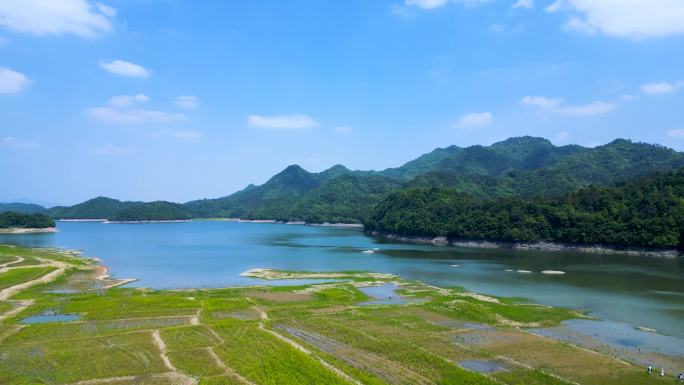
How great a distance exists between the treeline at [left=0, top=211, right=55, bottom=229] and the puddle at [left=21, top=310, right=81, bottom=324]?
137 m

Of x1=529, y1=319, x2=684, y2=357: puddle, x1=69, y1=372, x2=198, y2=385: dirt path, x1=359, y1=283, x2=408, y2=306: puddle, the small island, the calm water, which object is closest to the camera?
x1=69, y1=372, x2=198, y2=385: dirt path

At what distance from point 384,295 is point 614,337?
64.4 feet

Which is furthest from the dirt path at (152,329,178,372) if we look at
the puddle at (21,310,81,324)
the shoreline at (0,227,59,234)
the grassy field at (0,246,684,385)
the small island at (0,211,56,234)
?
the small island at (0,211,56,234)

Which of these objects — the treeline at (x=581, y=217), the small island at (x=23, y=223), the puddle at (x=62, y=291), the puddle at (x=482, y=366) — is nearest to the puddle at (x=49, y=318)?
the puddle at (x=62, y=291)

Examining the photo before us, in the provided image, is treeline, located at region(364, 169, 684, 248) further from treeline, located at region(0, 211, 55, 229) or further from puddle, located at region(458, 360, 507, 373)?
treeline, located at region(0, 211, 55, 229)

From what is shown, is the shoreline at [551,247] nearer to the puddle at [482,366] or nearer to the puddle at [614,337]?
the puddle at [614,337]

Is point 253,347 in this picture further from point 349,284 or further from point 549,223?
point 549,223

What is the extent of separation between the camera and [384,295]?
45312 mm

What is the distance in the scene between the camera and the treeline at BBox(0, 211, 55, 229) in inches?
5901

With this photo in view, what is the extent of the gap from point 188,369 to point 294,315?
12681 millimetres

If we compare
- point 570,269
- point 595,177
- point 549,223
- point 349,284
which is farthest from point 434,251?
point 595,177

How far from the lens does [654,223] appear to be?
79.3 metres

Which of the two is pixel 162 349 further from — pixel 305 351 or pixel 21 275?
pixel 21 275

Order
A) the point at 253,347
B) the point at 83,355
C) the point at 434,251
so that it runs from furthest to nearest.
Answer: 1. the point at 434,251
2. the point at 253,347
3. the point at 83,355
